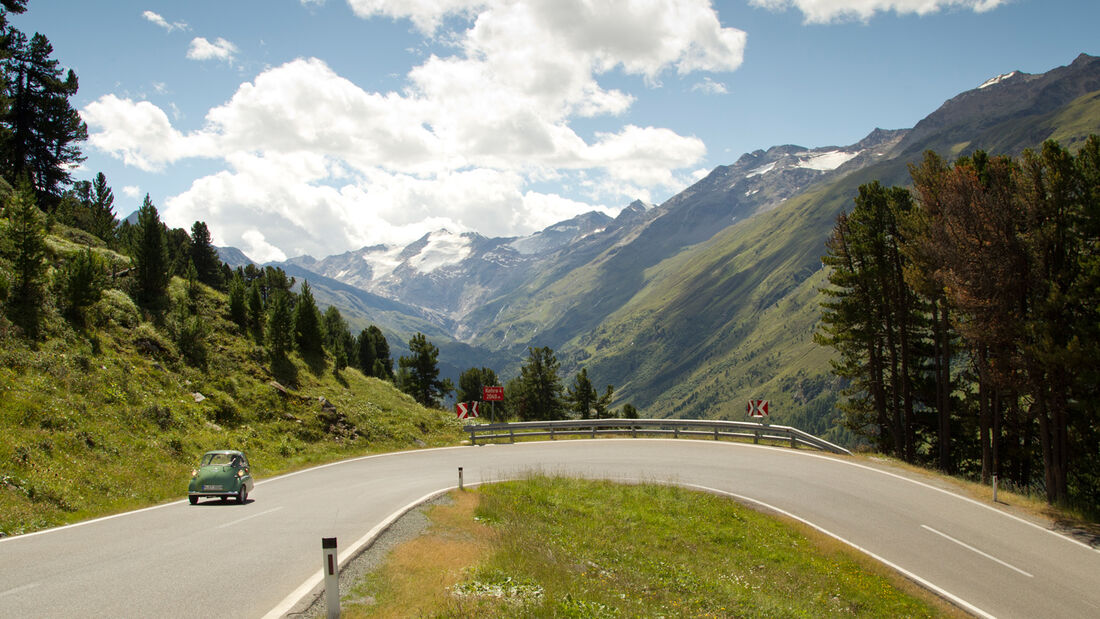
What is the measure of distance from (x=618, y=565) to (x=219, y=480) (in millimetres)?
11204

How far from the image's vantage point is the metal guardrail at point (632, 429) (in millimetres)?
31703

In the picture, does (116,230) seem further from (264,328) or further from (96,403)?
(96,403)

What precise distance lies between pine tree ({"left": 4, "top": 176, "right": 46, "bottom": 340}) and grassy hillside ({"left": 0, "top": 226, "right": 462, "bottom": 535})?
2.45 ft

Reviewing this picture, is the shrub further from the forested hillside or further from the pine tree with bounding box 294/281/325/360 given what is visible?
the pine tree with bounding box 294/281/325/360

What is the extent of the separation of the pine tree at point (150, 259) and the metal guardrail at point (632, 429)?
17224 mm

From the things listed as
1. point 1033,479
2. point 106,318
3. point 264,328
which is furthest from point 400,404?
point 1033,479

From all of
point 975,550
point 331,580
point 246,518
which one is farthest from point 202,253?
point 975,550

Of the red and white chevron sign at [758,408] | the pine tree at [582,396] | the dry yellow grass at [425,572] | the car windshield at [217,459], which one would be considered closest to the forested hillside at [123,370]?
the car windshield at [217,459]

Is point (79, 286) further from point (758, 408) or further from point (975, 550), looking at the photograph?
point (758, 408)

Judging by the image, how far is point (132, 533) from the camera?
453 inches

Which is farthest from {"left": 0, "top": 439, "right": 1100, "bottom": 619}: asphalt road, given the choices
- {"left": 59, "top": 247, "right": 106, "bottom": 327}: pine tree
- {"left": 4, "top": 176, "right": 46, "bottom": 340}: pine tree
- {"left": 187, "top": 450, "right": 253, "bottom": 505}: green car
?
{"left": 59, "top": 247, "right": 106, "bottom": 327}: pine tree

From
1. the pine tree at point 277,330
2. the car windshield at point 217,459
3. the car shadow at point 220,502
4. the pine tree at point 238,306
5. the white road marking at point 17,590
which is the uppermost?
the pine tree at point 238,306

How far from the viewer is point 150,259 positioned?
2839 centimetres

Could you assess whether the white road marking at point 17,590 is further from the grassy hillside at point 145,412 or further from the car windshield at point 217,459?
the car windshield at point 217,459
